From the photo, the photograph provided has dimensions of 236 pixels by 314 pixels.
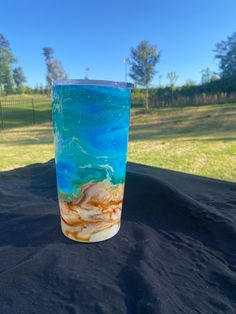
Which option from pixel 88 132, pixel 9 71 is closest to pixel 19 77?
pixel 9 71

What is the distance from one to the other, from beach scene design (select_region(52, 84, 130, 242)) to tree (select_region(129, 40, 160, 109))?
18.3m

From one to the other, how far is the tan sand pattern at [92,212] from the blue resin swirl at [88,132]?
26 mm

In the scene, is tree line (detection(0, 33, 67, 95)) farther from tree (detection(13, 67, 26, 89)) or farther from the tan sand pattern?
the tan sand pattern

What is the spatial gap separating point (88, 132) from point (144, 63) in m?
18.6

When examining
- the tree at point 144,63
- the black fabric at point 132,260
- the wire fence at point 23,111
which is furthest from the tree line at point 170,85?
the black fabric at point 132,260

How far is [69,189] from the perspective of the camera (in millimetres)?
892

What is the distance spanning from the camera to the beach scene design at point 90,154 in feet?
2.70

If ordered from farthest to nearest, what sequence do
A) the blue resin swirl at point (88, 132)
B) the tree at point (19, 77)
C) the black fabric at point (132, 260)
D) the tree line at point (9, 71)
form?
1. the tree at point (19, 77)
2. the tree line at point (9, 71)
3. the blue resin swirl at point (88, 132)
4. the black fabric at point (132, 260)

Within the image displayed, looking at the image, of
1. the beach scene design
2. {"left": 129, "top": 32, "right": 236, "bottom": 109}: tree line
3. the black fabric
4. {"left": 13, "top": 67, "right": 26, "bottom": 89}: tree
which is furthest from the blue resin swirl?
{"left": 13, "top": 67, "right": 26, "bottom": 89}: tree

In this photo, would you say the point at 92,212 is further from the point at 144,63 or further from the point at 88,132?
the point at 144,63

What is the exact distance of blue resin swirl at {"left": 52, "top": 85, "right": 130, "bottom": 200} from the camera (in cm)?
82

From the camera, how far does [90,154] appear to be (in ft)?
2.78

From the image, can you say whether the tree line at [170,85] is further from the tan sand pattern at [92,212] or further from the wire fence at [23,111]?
the tan sand pattern at [92,212]

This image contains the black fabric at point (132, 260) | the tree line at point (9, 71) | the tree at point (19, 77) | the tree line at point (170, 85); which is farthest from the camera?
the tree at point (19, 77)
